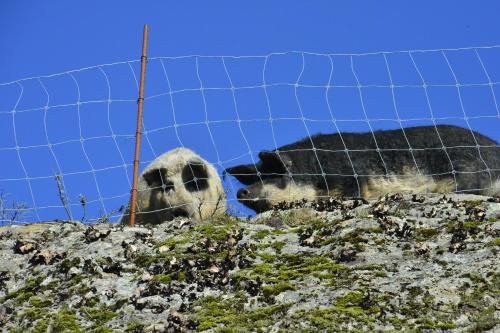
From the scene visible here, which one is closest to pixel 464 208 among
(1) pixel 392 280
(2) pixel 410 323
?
(1) pixel 392 280

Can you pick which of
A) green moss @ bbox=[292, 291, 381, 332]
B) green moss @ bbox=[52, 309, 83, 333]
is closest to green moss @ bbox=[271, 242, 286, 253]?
green moss @ bbox=[292, 291, 381, 332]

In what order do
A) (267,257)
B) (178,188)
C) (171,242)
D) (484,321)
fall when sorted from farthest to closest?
(178,188) → (171,242) → (267,257) → (484,321)

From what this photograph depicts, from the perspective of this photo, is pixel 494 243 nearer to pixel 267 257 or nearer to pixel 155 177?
pixel 267 257

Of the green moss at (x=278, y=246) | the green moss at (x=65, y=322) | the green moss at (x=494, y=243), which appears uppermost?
the green moss at (x=278, y=246)

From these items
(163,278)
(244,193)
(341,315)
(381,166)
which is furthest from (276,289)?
(244,193)

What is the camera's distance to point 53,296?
9305 mm

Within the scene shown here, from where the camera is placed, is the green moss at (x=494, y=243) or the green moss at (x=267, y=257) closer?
the green moss at (x=494, y=243)

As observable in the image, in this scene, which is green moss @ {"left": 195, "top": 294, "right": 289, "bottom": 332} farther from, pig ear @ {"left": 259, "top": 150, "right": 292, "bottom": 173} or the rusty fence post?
pig ear @ {"left": 259, "top": 150, "right": 292, "bottom": 173}

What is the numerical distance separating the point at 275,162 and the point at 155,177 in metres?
2.52

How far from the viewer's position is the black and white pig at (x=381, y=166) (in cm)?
1628

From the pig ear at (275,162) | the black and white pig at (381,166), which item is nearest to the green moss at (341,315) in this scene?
the black and white pig at (381,166)

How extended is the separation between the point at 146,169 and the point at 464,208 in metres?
6.06

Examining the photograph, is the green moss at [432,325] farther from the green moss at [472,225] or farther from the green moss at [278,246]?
the green moss at [278,246]

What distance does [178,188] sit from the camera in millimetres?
14695
